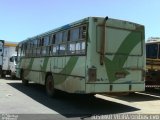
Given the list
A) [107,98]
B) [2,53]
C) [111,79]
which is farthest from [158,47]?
[2,53]

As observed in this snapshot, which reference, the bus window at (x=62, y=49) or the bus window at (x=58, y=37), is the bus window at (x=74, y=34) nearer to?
the bus window at (x=62, y=49)

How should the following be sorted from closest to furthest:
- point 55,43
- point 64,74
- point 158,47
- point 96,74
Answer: point 96,74, point 64,74, point 55,43, point 158,47

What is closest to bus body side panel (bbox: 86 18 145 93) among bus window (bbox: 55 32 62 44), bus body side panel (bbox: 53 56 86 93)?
bus body side panel (bbox: 53 56 86 93)

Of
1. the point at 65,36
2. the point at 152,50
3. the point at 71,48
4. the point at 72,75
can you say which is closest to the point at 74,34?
the point at 71,48

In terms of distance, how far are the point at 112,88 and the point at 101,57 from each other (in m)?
1.17

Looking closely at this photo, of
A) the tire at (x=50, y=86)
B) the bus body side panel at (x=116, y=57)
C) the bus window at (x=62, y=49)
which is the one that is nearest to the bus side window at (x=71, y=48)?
the bus window at (x=62, y=49)

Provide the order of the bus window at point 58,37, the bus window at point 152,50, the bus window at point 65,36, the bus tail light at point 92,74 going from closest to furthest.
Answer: the bus tail light at point 92,74, the bus window at point 65,36, the bus window at point 58,37, the bus window at point 152,50

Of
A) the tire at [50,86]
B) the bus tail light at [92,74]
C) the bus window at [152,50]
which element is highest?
the bus window at [152,50]

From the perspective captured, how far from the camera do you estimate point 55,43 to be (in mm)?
14984

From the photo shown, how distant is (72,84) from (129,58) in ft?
7.47

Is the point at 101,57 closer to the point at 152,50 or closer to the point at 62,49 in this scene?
the point at 62,49

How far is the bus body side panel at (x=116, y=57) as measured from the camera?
37.9 feet

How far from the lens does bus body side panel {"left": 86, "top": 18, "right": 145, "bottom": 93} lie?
454 inches

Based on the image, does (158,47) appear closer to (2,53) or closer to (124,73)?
(124,73)
